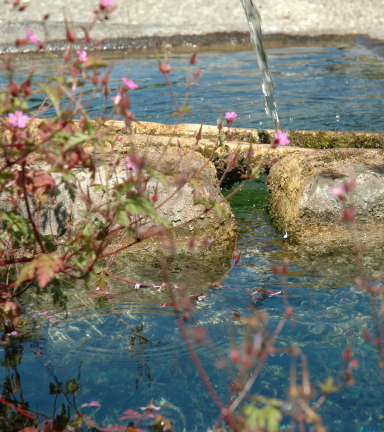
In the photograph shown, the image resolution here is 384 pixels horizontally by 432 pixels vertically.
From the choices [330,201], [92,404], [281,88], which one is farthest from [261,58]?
[92,404]

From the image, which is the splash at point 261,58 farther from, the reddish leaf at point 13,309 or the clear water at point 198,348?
the reddish leaf at point 13,309

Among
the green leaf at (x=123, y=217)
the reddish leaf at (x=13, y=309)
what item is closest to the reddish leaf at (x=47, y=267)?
the green leaf at (x=123, y=217)

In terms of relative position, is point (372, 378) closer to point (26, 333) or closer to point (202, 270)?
point (202, 270)

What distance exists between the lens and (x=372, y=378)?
107 inches

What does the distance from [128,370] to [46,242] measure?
0.90m

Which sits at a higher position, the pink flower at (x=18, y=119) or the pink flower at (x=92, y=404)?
the pink flower at (x=18, y=119)

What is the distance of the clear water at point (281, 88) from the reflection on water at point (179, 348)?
4366 mm

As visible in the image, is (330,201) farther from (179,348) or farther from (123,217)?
(123,217)

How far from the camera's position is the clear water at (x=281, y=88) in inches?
347

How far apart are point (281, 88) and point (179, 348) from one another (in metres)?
9.44

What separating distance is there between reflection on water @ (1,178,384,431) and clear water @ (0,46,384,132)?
437 cm

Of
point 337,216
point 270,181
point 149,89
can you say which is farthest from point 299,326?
point 149,89

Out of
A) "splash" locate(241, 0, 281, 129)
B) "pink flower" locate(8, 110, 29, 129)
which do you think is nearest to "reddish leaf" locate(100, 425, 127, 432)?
"pink flower" locate(8, 110, 29, 129)

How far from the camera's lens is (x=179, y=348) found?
3000 millimetres
